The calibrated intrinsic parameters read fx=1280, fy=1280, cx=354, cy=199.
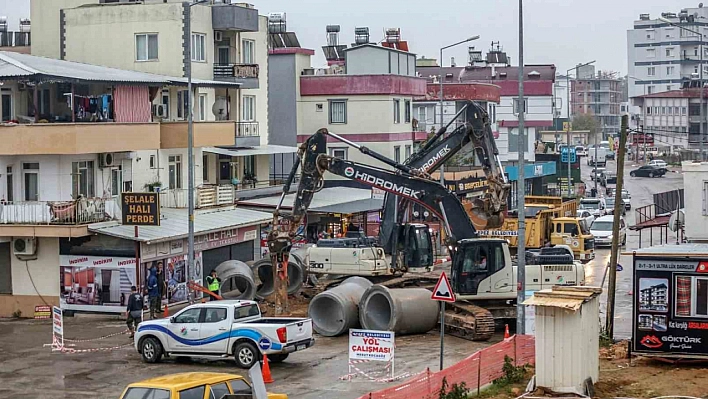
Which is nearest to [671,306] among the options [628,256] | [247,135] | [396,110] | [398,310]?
[398,310]

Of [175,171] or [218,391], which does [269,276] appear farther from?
[218,391]

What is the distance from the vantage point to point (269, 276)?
41.6 meters

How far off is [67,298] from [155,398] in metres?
19.4

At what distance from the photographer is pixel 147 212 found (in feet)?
121

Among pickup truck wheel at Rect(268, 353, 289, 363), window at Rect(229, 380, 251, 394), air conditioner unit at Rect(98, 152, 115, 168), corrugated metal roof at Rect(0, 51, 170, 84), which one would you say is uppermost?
corrugated metal roof at Rect(0, 51, 170, 84)

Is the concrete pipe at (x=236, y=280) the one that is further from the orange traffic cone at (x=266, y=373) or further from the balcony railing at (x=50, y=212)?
the orange traffic cone at (x=266, y=373)

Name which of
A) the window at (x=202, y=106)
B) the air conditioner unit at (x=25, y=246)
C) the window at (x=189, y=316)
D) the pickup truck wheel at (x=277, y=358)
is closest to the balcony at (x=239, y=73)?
the window at (x=202, y=106)

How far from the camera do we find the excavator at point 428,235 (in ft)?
110

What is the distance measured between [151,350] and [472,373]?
8734 millimetres

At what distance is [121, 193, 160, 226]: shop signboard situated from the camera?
3675cm

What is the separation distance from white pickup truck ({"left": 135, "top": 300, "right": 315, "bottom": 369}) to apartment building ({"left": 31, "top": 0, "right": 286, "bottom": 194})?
16.7 meters

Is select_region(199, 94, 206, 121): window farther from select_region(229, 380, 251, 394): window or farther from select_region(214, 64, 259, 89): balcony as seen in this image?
select_region(229, 380, 251, 394): window

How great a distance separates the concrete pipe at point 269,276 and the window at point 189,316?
36.8 feet

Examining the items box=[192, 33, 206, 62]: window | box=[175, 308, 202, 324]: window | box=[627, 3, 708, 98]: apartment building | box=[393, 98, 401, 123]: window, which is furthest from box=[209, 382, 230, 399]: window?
box=[627, 3, 708, 98]: apartment building
